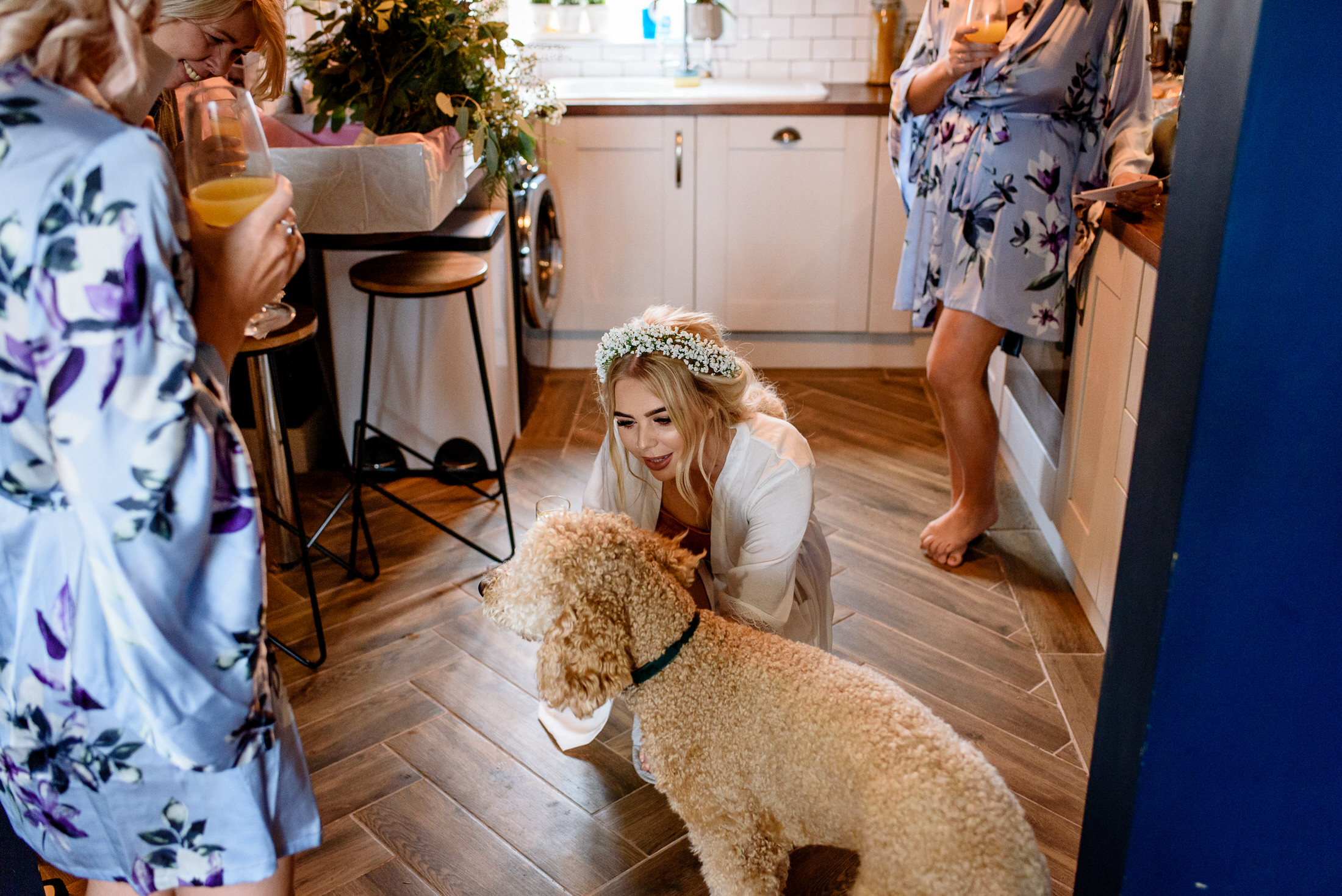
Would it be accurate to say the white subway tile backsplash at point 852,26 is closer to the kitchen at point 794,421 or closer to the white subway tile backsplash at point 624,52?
the kitchen at point 794,421

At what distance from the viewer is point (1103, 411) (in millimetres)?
2371

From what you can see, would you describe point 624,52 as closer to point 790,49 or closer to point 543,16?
point 543,16

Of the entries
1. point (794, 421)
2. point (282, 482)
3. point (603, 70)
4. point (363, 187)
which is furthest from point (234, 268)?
point (603, 70)

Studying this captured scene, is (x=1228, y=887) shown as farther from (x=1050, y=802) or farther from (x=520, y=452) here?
(x=520, y=452)

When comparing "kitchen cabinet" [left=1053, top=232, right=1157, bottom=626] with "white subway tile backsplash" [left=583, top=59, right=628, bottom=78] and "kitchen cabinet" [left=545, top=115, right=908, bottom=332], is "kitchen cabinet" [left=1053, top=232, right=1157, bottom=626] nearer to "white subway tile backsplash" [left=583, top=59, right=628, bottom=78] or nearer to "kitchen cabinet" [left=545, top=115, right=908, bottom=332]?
"kitchen cabinet" [left=545, top=115, right=908, bottom=332]

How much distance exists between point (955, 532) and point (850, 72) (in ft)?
7.39

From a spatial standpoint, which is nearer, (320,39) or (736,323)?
(320,39)

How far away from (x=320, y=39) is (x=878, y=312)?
2073 millimetres

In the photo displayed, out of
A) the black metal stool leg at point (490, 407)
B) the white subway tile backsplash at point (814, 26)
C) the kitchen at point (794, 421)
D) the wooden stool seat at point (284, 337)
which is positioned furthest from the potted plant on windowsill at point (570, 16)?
the wooden stool seat at point (284, 337)

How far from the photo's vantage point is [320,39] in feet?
10.6

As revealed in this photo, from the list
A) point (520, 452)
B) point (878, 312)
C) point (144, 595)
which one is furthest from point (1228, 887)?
point (878, 312)

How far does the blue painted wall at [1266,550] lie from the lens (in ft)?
2.86

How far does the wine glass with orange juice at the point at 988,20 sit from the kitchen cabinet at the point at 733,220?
150cm

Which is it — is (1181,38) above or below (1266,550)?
above
